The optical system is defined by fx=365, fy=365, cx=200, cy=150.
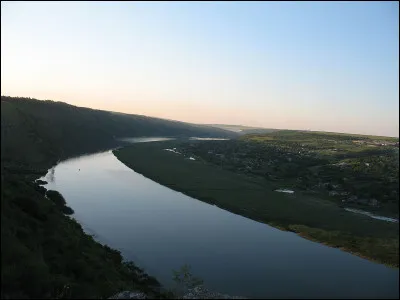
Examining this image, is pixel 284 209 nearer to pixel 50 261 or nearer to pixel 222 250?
pixel 222 250

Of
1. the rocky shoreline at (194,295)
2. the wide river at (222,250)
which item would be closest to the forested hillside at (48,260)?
the rocky shoreline at (194,295)

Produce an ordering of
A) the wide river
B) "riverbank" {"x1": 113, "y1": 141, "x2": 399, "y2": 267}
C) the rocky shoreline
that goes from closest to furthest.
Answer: the rocky shoreline
the wide river
"riverbank" {"x1": 113, "y1": 141, "x2": 399, "y2": 267}

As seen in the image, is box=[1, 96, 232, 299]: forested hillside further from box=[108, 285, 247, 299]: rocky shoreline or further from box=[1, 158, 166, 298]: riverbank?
box=[108, 285, 247, 299]: rocky shoreline

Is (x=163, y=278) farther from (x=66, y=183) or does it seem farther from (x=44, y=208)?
(x=66, y=183)

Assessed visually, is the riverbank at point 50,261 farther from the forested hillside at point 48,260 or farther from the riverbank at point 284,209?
the riverbank at point 284,209

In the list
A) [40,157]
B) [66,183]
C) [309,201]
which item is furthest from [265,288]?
[40,157]

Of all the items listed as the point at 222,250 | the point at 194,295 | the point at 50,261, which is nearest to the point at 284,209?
the point at 222,250

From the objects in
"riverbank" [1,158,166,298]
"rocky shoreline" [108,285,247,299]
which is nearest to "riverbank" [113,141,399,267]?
"rocky shoreline" [108,285,247,299]
